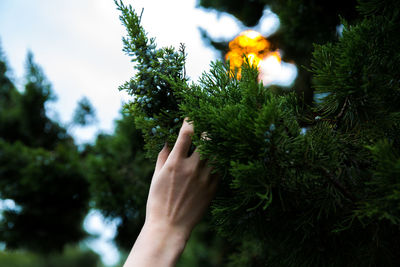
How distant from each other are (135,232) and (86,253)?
10.1 m

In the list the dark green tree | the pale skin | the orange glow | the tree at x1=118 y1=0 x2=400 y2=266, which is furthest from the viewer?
the orange glow

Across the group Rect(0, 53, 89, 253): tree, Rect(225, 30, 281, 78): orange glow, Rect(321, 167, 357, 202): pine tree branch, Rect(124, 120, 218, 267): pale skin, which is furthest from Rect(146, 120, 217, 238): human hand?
Rect(0, 53, 89, 253): tree

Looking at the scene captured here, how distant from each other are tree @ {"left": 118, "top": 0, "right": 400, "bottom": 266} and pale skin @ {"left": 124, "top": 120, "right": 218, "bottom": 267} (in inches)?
2.4

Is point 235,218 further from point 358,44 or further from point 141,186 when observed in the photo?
point 141,186

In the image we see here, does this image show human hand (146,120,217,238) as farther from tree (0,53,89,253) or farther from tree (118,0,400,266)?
tree (0,53,89,253)

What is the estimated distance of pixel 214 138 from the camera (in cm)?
60

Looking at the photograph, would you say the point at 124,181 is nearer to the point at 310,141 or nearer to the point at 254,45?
the point at 310,141

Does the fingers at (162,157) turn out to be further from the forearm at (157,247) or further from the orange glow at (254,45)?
the orange glow at (254,45)

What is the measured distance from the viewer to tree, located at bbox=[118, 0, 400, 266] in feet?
1.78

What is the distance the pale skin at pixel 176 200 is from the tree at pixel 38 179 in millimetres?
2353

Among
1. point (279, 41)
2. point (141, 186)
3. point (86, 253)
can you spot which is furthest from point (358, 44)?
point (86, 253)

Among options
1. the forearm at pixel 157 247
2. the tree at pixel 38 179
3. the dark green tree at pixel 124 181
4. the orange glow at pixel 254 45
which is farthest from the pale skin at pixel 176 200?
the tree at pixel 38 179

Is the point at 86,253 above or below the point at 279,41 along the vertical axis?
below

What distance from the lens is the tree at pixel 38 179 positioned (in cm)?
270
